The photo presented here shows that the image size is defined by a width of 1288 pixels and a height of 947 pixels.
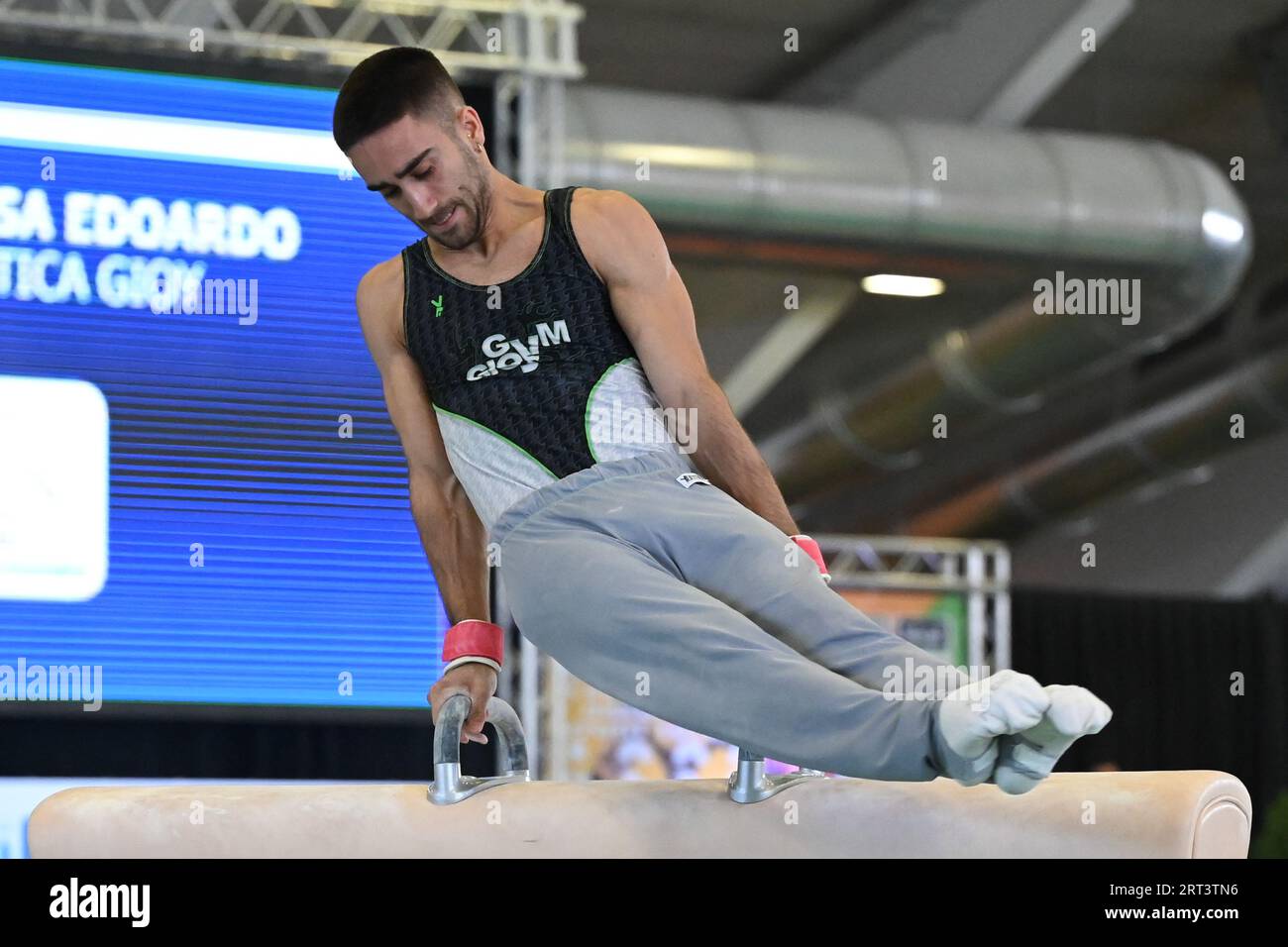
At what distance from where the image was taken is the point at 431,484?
2449 millimetres

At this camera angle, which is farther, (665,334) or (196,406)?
(196,406)

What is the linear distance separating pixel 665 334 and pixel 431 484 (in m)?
0.45

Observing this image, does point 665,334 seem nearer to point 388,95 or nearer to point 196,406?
point 388,95

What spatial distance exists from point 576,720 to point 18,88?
3854mm

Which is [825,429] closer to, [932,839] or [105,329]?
[105,329]

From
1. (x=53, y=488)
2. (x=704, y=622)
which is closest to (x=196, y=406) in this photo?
(x=53, y=488)

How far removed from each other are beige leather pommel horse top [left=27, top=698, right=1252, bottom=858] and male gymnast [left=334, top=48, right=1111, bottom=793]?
0.15m

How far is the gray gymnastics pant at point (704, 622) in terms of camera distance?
73.3 inches

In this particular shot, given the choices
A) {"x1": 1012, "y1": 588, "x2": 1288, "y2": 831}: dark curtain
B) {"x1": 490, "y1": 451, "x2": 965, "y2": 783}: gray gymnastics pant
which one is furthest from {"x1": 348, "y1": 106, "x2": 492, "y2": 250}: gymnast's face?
{"x1": 1012, "y1": 588, "x2": 1288, "y2": 831}: dark curtain

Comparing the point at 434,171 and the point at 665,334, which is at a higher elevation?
the point at 434,171
